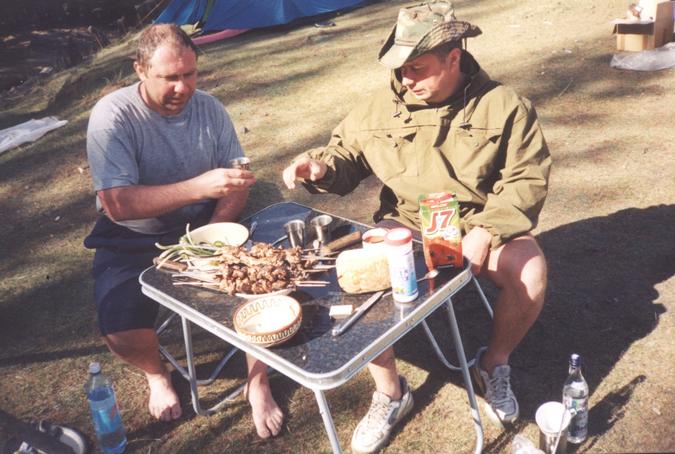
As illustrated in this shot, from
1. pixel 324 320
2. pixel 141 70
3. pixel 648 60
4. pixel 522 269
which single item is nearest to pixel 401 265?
pixel 324 320

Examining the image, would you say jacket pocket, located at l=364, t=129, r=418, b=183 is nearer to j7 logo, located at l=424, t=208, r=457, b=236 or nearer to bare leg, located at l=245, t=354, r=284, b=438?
j7 logo, located at l=424, t=208, r=457, b=236

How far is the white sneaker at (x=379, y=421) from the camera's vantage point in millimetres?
2828

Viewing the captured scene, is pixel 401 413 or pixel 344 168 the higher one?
pixel 344 168

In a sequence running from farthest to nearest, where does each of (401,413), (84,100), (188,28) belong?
(188,28) < (84,100) < (401,413)

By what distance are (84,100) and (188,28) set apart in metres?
4.17

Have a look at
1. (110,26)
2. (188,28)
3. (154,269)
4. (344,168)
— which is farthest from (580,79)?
(110,26)

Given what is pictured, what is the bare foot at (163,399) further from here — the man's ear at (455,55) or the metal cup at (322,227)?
the man's ear at (455,55)

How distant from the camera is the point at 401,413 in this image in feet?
9.75

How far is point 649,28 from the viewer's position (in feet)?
21.8

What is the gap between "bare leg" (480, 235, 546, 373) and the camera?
8.91 feet

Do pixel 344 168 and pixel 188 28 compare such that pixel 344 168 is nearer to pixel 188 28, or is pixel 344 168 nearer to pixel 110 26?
pixel 188 28

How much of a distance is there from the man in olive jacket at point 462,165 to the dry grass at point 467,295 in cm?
23

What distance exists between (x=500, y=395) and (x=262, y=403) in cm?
113

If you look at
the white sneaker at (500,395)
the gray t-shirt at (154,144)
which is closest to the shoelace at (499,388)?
the white sneaker at (500,395)
